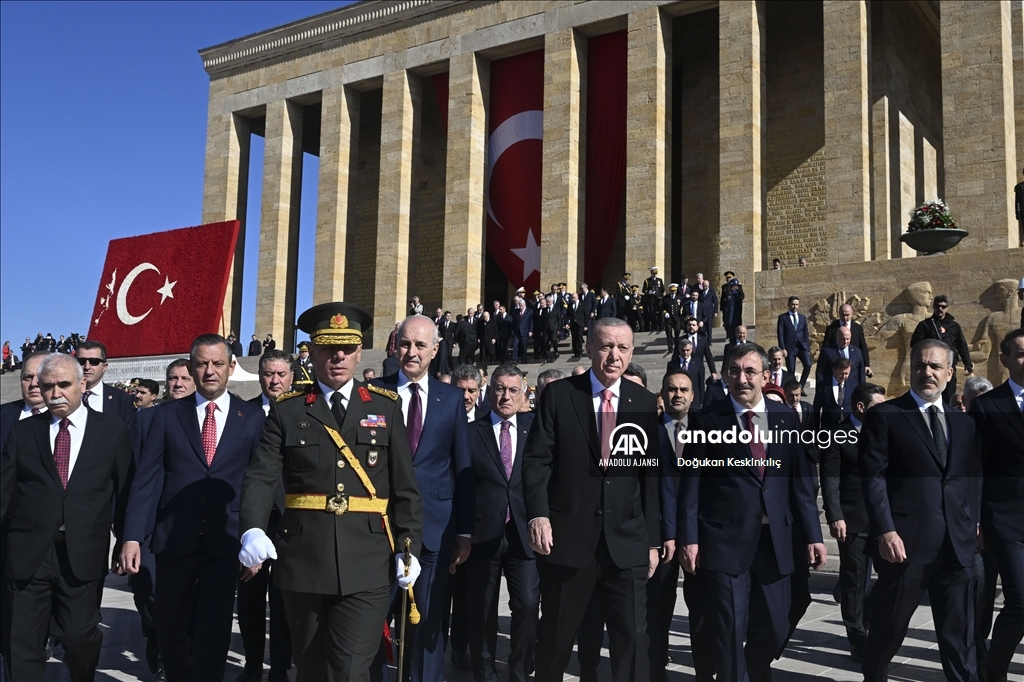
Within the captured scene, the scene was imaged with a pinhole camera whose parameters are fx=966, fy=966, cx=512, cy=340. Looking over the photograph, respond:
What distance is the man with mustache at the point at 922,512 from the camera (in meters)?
4.61

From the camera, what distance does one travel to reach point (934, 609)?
15.4 feet

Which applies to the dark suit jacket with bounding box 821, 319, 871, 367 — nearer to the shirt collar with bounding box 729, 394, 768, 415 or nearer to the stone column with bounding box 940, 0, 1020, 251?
the shirt collar with bounding box 729, 394, 768, 415

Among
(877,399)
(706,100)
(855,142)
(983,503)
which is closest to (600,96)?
(706,100)

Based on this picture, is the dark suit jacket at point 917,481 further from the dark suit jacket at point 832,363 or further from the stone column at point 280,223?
the stone column at point 280,223

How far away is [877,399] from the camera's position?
21.0 ft

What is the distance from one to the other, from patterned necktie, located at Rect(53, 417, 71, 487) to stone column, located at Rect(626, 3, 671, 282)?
19.0 m

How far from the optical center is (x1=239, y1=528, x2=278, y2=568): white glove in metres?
3.39

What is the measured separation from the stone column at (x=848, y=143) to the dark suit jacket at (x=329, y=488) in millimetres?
18227

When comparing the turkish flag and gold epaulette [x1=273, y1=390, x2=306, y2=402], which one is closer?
gold epaulette [x1=273, y1=390, x2=306, y2=402]

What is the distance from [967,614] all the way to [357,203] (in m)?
27.2

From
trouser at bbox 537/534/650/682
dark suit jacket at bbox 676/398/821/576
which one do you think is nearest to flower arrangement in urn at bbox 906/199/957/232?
dark suit jacket at bbox 676/398/821/576

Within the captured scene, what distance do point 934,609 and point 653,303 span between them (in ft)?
48.0

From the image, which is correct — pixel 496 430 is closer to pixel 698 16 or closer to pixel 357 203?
pixel 698 16

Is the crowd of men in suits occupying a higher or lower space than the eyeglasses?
lower
